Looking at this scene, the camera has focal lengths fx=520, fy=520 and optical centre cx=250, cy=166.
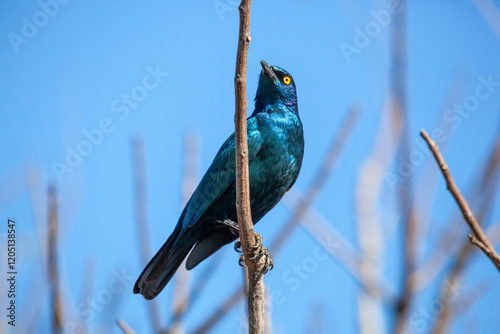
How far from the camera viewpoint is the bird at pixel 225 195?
5.32 m

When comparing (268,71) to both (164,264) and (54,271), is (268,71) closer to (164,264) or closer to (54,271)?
(164,264)

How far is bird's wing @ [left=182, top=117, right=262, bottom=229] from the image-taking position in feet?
17.4

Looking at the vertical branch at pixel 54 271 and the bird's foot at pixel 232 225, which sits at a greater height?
the vertical branch at pixel 54 271

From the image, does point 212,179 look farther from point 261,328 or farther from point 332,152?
point 261,328

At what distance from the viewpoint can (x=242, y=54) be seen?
122 inches

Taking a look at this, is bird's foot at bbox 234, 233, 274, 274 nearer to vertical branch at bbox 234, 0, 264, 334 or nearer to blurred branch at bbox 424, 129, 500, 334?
vertical branch at bbox 234, 0, 264, 334

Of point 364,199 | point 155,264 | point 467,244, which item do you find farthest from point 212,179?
point 467,244

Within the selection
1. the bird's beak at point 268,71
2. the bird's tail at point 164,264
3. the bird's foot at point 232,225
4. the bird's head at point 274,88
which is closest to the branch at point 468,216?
the bird's foot at point 232,225

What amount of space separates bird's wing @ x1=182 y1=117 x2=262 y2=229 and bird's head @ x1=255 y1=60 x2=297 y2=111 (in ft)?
2.53

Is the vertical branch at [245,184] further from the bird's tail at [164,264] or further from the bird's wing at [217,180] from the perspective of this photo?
the bird's tail at [164,264]

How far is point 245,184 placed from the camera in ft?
11.7

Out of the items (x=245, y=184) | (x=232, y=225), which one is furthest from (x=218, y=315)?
(x=232, y=225)

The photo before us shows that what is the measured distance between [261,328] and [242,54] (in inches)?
68.2

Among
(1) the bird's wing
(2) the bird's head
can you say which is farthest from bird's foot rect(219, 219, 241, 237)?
(2) the bird's head
